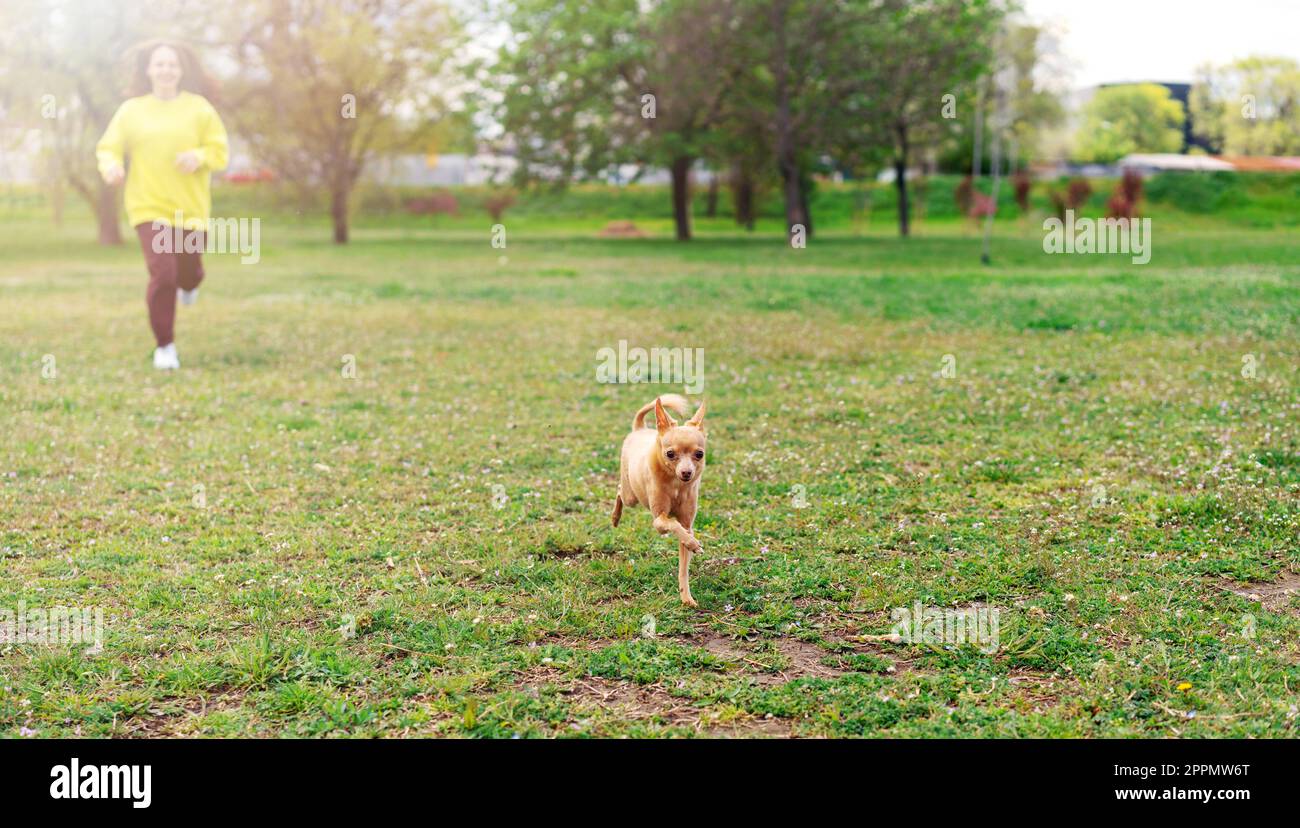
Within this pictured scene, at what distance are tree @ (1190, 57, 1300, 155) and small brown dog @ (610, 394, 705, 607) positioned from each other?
230 ft

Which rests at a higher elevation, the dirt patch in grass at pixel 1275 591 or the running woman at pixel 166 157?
the running woman at pixel 166 157

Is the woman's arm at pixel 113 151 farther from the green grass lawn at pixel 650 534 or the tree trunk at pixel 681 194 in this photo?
the tree trunk at pixel 681 194

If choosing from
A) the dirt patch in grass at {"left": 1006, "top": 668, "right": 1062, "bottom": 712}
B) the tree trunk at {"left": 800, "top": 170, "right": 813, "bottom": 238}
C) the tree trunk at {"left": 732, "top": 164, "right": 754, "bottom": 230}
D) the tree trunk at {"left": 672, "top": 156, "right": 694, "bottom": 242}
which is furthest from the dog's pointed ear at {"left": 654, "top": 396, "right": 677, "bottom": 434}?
the tree trunk at {"left": 732, "top": 164, "right": 754, "bottom": 230}

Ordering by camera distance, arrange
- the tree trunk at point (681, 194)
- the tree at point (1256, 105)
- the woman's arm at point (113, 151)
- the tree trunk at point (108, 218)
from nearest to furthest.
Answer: the woman's arm at point (113, 151)
the tree trunk at point (108, 218)
the tree trunk at point (681, 194)
the tree at point (1256, 105)

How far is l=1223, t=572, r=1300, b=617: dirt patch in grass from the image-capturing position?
581cm

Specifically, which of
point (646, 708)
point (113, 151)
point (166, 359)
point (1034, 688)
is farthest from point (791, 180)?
point (646, 708)

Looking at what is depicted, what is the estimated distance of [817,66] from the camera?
39.3 metres

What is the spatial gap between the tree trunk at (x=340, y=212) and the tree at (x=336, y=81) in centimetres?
4

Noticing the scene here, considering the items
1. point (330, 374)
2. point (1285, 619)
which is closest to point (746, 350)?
point (330, 374)

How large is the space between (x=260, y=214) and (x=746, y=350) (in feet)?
176

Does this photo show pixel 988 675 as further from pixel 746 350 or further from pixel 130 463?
pixel 746 350

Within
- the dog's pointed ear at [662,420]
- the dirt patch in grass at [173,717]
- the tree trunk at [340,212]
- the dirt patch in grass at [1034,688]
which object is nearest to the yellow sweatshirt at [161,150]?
the dog's pointed ear at [662,420]

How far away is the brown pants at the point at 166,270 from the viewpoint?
1282 cm

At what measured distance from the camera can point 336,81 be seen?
4272 centimetres
